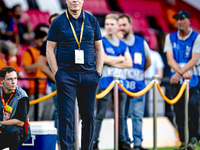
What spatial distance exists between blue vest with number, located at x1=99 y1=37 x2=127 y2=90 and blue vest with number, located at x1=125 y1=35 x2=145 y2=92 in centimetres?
14

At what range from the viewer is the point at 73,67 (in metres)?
3.68

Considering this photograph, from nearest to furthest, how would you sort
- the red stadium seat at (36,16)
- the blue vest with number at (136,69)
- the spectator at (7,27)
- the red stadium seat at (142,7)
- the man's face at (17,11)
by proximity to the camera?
1. the blue vest with number at (136,69)
2. the spectator at (7,27)
3. the man's face at (17,11)
4. the red stadium seat at (36,16)
5. the red stadium seat at (142,7)

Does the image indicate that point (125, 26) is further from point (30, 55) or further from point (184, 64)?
point (30, 55)

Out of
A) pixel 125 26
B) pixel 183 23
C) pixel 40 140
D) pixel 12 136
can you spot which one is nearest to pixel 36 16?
pixel 125 26

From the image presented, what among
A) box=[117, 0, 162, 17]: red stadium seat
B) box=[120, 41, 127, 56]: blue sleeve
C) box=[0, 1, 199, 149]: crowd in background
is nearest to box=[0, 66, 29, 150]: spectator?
box=[0, 1, 199, 149]: crowd in background

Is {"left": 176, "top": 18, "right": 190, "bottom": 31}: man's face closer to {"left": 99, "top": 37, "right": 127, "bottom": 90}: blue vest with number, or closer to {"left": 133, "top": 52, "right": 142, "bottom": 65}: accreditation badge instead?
{"left": 133, "top": 52, "right": 142, "bottom": 65}: accreditation badge

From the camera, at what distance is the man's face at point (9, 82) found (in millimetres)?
3764

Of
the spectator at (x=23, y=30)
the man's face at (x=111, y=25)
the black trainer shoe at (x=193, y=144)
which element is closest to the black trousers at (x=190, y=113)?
the black trainer shoe at (x=193, y=144)

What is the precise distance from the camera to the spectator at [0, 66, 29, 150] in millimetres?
3709

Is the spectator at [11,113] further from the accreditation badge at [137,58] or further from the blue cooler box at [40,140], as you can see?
the accreditation badge at [137,58]

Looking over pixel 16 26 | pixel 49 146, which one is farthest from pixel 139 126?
pixel 16 26

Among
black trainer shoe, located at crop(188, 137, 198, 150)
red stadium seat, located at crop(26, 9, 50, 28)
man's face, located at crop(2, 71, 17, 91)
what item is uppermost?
red stadium seat, located at crop(26, 9, 50, 28)

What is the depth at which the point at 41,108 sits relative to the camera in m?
6.82

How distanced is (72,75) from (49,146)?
82cm
